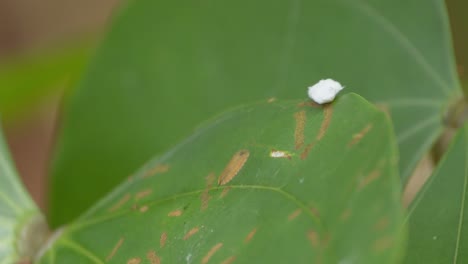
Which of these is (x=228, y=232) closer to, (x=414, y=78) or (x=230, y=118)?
(x=230, y=118)

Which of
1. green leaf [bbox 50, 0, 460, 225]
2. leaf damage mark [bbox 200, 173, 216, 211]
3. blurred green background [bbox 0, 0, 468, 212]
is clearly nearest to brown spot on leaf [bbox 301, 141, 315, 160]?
leaf damage mark [bbox 200, 173, 216, 211]

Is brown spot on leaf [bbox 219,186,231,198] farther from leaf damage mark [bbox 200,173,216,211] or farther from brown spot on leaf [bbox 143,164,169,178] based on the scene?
brown spot on leaf [bbox 143,164,169,178]

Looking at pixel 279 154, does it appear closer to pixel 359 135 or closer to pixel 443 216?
pixel 359 135

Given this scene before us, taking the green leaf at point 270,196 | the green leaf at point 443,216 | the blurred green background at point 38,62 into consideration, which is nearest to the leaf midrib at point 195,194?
the green leaf at point 270,196

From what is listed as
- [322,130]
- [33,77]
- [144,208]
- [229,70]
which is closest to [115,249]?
[144,208]

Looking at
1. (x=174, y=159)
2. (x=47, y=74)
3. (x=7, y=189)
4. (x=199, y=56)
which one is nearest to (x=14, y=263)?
(x=7, y=189)

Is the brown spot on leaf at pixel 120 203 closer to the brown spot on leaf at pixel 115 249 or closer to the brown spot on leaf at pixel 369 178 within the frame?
the brown spot on leaf at pixel 115 249
